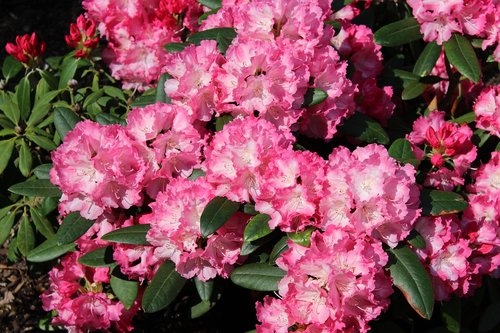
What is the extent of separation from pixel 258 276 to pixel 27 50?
3.94ft

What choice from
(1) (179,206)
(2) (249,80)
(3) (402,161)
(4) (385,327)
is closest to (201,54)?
(2) (249,80)

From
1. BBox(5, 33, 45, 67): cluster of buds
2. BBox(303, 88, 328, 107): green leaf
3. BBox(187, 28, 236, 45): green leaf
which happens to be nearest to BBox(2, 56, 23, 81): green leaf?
BBox(5, 33, 45, 67): cluster of buds

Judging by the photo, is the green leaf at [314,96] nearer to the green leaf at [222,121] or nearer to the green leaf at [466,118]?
the green leaf at [222,121]

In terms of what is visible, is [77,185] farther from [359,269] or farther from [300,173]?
[359,269]

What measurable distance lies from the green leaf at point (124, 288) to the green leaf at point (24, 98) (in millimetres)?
717

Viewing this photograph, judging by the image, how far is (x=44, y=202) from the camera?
1.94 m

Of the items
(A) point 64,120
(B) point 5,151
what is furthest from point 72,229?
(B) point 5,151

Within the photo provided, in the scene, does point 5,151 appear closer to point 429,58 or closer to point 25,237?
point 25,237

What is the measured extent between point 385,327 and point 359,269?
0.68 metres

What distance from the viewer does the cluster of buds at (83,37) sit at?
2.19 meters

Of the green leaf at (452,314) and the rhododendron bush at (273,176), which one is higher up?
the rhododendron bush at (273,176)

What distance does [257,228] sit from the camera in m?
1.43

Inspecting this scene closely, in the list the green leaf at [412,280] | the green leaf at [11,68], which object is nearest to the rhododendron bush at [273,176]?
the green leaf at [412,280]

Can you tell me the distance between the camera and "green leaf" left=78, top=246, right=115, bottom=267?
1.67 meters
